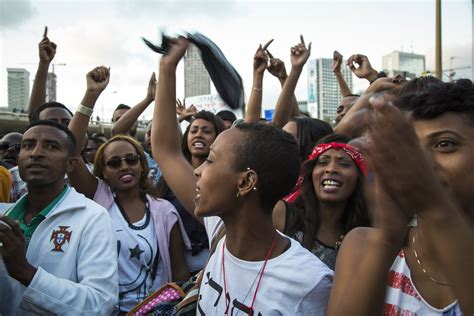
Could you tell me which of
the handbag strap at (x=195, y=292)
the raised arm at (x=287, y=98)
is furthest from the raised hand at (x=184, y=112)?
the handbag strap at (x=195, y=292)

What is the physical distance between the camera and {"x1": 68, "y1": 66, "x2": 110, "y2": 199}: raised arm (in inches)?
133

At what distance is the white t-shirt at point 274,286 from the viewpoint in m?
1.76

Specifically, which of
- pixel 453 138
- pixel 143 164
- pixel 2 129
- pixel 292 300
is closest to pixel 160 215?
pixel 143 164

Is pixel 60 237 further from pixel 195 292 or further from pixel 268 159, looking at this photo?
pixel 268 159

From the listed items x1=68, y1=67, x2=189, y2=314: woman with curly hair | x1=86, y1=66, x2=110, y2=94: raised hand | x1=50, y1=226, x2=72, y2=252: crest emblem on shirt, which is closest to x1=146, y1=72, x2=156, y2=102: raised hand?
x1=86, y1=66, x2=110, y2=94: raised hand

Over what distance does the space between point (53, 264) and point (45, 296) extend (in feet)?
0.78

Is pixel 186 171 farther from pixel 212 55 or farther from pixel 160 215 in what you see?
pixel 160 215

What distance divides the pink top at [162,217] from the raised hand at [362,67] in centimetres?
268

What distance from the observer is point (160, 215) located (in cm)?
Result: 337

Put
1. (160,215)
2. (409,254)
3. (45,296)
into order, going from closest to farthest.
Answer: (409,254)
(45,296)
(160,215)

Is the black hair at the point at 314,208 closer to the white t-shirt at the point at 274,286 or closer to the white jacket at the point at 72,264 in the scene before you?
the white t-shirt at the point at 274,286

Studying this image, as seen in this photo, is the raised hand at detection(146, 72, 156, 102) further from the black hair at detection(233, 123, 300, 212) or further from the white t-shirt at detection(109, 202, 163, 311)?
the black hair at detection(233, 123, 300, 212)

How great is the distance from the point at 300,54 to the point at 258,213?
307cm

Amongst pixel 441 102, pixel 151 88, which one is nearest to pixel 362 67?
pixel 151 88
